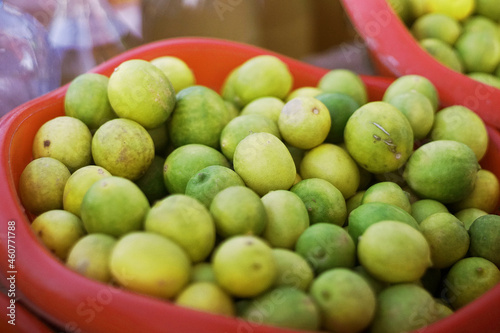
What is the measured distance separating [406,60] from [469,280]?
0.95 metres

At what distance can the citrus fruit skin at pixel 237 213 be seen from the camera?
3.26 ft

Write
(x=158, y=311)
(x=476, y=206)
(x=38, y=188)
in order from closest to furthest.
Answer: (x=158, y=311) < (x=38, y=188) < (x=476, y=206)

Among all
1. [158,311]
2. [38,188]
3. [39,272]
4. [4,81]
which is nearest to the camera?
[158,311]

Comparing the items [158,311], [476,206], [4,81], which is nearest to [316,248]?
[158,311]

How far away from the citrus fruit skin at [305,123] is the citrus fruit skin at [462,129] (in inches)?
14.9

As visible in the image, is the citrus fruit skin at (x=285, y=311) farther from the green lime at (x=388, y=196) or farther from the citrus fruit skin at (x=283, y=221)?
the green lime at (x=388, y=196)

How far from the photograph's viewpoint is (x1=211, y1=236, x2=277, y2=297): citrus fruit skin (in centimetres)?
85

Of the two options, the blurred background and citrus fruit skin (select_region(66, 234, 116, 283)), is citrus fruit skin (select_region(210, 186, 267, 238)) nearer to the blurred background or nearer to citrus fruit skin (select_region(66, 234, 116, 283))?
citrus fruit skin (select_region(66, 234, 116, 283))

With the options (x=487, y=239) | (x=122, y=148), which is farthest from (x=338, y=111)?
(x=122, y=148)

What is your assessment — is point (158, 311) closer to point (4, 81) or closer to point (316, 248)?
point (316, 248)

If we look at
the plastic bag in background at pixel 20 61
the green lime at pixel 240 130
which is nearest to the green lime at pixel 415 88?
the green lime at pixel 240 130

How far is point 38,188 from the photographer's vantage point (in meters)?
1.16

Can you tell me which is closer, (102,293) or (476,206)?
(102,293)

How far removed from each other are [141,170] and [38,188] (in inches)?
9.9
